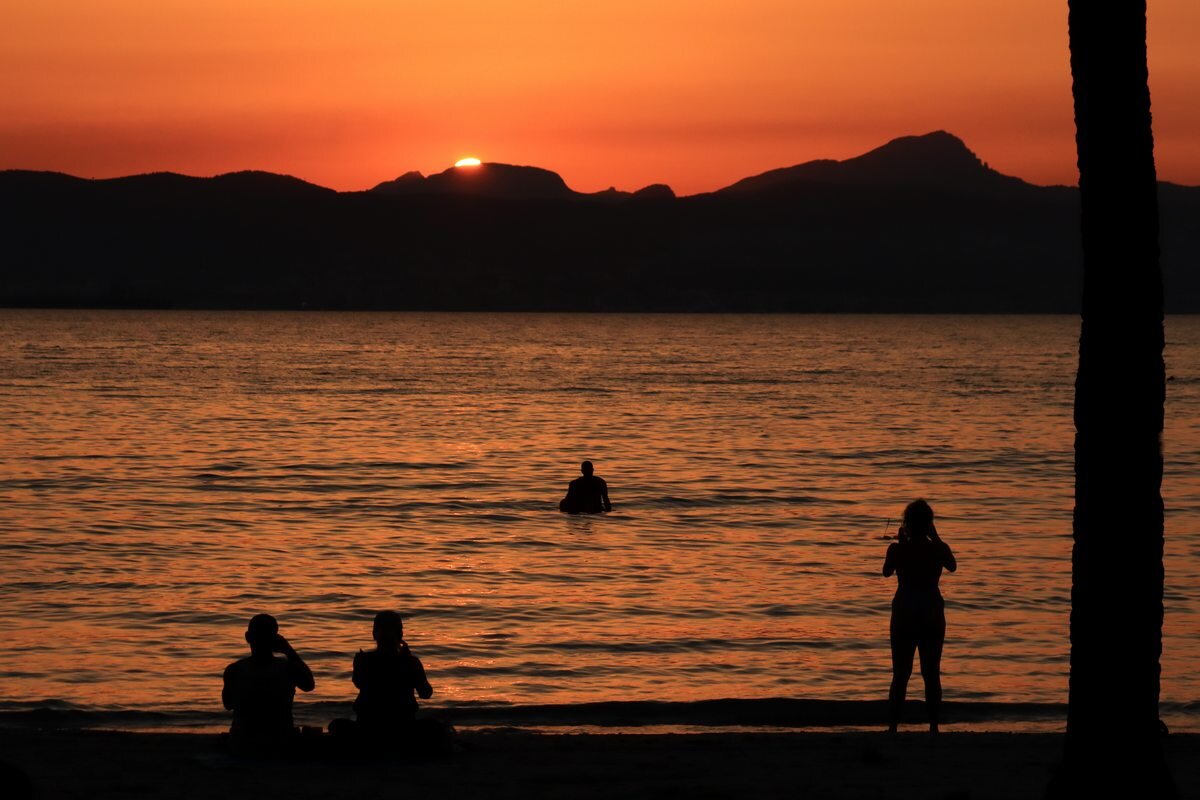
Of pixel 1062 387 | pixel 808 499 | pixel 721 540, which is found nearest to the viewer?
pixel 721 540

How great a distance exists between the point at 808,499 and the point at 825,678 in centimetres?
1874

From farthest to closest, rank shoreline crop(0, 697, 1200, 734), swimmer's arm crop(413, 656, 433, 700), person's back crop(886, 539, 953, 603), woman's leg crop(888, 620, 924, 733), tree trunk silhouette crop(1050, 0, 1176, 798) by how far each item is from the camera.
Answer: shoreline crop(0, 697, 1200, 734), woman's leg crop(888, 620, 924, 733), person's back crop(886, 539, 953, 603), swimmer's arm crop(413, 656, 433, 700), tree trunk silhouette crop(1050, 0, 1176, 798)

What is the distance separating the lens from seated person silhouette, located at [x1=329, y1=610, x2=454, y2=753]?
9.67m

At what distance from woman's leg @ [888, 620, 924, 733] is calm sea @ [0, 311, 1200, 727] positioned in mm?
2826

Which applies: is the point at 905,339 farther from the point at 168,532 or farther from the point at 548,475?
the point at 168,532

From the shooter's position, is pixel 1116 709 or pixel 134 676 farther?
pixel 134 676

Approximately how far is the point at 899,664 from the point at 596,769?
252cm

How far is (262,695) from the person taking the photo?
981 centimetres

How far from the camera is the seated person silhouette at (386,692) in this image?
31.7 ft

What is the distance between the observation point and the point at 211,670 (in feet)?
49.1

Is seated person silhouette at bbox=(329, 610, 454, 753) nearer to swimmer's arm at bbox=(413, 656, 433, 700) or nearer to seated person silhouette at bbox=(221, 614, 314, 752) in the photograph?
swimmer's arm at bbox=(413, 656, 433, 700)

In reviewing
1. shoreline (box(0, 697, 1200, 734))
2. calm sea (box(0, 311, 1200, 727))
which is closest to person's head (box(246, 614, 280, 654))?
shoreline (box(0, 697, 1200, 734))

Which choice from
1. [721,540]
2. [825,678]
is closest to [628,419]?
[721,540]

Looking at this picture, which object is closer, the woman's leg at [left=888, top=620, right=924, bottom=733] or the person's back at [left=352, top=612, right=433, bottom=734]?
the person's back at [left=352, top=612, right=433, bottom=734]
